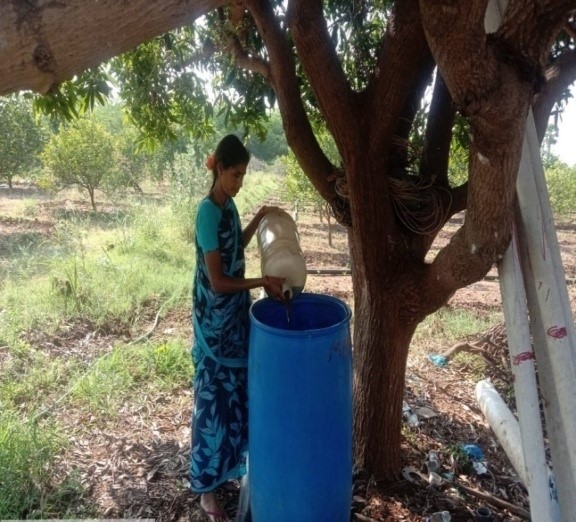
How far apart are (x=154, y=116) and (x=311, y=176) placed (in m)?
1.91

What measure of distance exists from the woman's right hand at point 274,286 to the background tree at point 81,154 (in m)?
14.0

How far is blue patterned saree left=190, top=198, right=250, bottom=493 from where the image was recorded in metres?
2.14

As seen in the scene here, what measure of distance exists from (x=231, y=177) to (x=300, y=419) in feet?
3.36

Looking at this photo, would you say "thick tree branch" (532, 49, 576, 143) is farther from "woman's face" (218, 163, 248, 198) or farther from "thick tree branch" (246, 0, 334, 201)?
"woman's face" (218, 163, 248, 198)

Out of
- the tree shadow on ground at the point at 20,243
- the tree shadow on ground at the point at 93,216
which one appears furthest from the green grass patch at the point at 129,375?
the tree shadow on ground at the point at 93,216

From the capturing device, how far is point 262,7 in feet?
7.24

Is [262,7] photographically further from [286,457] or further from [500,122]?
[286,457]

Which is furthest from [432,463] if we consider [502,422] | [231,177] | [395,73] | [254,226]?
[395,73]

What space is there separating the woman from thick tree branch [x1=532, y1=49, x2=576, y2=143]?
4.09ft

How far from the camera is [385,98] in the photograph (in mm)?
2037

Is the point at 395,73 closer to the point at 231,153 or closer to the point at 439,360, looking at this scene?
the point at 231,153

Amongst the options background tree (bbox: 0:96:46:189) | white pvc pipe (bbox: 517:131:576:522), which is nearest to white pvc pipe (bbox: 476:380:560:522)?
white pvc pipe (bbox: 517:131:576:522)

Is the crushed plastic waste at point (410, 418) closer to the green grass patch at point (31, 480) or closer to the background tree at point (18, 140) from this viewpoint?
the green grass patch at point (31, 480)

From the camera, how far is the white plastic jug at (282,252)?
6.69 ft
